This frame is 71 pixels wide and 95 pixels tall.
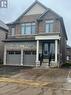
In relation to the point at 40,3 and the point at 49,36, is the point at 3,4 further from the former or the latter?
the point at 40,3

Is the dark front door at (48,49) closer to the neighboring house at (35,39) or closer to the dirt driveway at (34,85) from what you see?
the neighboring house at (35,39)

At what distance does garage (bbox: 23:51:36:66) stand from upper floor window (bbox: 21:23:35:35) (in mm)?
4174

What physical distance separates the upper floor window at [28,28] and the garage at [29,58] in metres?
4.17

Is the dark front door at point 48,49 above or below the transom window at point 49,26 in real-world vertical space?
below

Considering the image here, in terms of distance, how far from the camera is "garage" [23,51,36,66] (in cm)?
3766

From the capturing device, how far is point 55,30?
1483 inches

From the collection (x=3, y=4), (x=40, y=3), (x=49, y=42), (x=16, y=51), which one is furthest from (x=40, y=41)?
(x=3, y=4)

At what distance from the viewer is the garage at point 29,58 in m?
37.7

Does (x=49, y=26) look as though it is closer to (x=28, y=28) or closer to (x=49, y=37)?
(x=49, y=37)

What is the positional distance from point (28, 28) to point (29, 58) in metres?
5.89

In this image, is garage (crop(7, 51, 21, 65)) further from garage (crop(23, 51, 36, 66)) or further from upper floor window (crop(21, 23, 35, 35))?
upper floor window (crop(21, 23, 35, 35))

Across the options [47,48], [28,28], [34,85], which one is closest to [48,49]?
[47,48]

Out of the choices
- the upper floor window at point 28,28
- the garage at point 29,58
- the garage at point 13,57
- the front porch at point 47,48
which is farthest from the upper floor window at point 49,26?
the garage at point 13,57

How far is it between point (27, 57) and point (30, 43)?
2.43 metres
